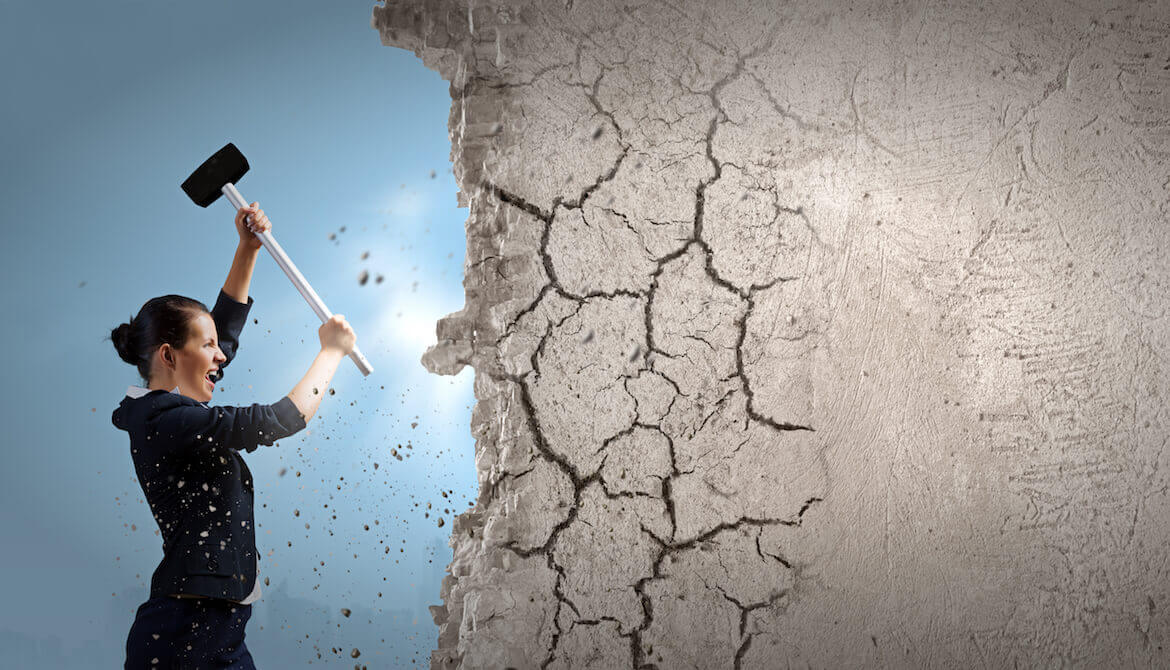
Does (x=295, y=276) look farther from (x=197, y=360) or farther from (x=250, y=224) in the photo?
(x=197, y=360)

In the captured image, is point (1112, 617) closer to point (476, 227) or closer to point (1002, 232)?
point (1002, 232)

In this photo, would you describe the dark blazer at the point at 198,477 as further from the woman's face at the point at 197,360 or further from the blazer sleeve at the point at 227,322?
the blazer sleeve at the point at 227,322

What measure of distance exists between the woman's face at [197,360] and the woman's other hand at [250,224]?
0.19m

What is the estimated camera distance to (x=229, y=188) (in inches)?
54.5

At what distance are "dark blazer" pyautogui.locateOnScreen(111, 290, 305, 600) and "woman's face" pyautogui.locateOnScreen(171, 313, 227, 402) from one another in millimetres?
51

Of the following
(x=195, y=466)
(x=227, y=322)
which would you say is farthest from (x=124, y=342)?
(x=195, y=466)

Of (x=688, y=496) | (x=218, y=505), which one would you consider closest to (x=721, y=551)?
(x=688, y=496)

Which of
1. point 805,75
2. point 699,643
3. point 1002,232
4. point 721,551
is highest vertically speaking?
point 805,75

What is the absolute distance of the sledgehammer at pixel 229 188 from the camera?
136 centimetres

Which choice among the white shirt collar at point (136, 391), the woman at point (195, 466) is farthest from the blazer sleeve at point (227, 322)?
the white shirt collar at point (136, 391)

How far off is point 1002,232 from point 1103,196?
0.24 m

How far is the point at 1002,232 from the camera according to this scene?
1.36 metres

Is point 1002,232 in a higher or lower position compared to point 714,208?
lower

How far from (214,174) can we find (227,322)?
0.33 metres
